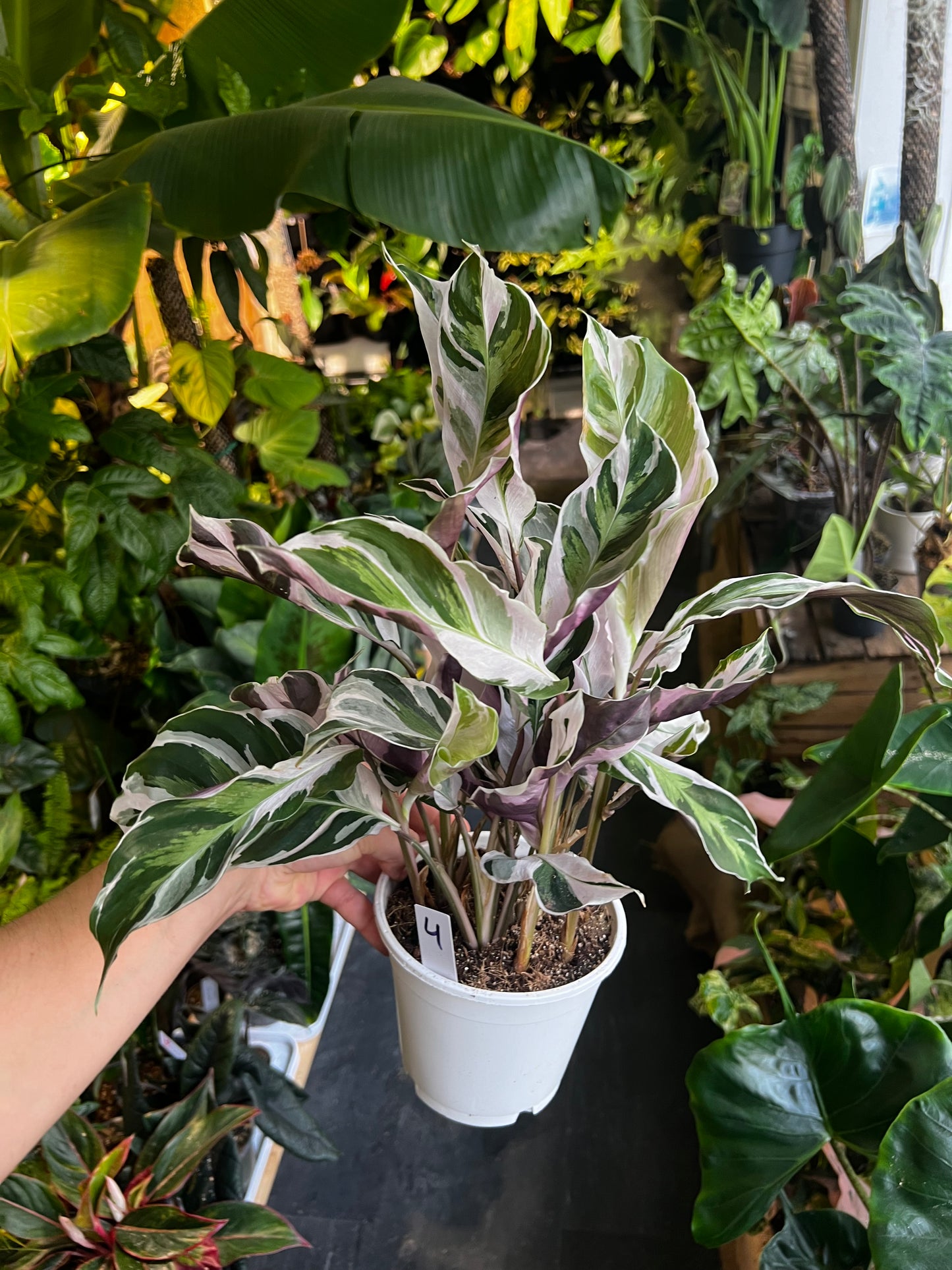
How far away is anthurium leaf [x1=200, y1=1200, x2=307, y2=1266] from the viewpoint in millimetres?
852

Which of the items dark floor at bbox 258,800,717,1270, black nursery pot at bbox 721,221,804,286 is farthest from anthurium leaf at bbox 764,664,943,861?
black nursery pot at bbox 721,221,804,286

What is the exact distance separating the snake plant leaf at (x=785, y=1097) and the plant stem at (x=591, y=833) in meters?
0.12

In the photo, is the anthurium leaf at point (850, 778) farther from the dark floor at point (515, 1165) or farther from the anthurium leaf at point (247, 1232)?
the dark floor at point (515, 1165)

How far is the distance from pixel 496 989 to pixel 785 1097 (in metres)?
0.24

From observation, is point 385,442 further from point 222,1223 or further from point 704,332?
point 222,1223

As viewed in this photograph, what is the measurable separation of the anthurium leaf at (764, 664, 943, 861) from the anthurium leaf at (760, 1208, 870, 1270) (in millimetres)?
304

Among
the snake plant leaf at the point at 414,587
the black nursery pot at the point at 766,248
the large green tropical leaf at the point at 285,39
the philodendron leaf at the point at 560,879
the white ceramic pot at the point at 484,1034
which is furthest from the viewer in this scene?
the black nursery pot at the point at 766,248

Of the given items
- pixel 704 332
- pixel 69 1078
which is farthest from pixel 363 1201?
pixel 704 332

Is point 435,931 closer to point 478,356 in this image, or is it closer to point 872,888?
point 478,356

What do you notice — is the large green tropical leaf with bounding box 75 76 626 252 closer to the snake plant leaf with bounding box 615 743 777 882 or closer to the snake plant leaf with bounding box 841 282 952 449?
the snake plant leaf with bounding box 841 282 952 449

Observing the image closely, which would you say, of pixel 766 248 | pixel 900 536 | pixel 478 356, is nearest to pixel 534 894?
pixel 478 356

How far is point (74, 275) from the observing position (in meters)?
0.70

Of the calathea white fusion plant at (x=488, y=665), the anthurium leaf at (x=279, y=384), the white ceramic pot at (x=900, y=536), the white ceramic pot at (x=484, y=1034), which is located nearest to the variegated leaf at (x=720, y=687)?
the calathea white fusion plant at (x=488, y=665)

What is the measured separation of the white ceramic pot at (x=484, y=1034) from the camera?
616mm
